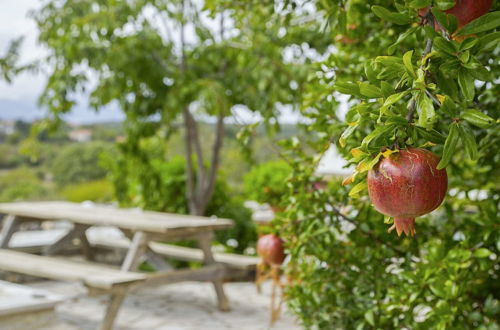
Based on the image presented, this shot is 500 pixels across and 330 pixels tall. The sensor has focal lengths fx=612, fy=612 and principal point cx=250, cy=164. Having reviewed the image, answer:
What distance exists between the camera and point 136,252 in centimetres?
428

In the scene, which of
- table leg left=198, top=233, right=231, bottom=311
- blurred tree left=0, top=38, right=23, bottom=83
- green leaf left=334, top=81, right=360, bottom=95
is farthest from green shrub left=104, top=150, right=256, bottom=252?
green leaf left=334, top=81, right=360, bottom=95

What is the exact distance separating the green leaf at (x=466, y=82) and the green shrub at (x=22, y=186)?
18970mm

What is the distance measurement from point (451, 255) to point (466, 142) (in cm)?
81

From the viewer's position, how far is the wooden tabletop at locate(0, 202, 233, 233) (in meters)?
4.23

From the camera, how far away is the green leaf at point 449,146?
860 millimetres

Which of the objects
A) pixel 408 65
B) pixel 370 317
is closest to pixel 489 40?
pixel 408 65

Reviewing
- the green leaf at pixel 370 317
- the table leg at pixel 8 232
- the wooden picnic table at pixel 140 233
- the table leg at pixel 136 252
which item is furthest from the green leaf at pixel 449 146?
the table leg at pixel 8 232

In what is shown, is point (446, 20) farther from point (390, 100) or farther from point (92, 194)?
point (92, 194)

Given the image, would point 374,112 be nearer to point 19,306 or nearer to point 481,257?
point 481,257

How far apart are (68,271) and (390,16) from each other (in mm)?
3559

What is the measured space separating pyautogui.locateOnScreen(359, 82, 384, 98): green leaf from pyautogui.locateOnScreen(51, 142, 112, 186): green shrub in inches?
1023

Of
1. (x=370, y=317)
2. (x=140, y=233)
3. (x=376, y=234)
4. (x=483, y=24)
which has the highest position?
(x=483, y=24)

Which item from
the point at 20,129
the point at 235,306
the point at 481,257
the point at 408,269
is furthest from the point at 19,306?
the point at 20,129

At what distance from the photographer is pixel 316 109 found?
1.86 metres
